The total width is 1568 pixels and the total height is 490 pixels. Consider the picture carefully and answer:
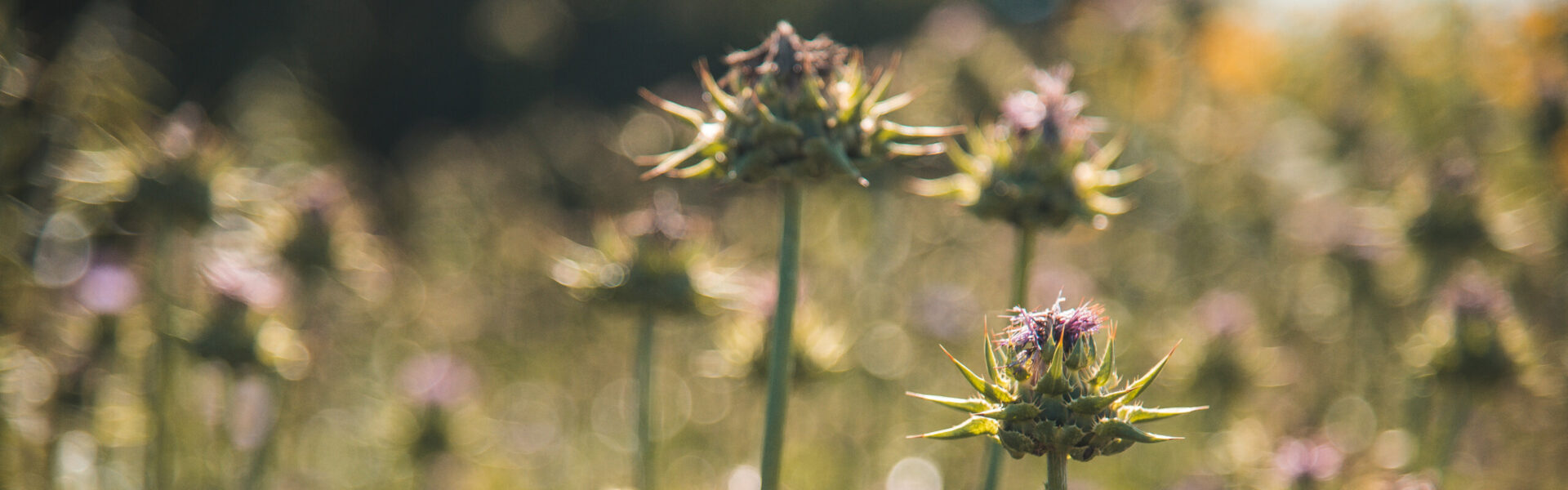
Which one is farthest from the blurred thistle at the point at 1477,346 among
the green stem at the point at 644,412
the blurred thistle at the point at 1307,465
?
the green stem at the point at 644,412

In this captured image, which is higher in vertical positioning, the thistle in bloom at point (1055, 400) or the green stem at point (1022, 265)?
the green stem at point (1022, 265)

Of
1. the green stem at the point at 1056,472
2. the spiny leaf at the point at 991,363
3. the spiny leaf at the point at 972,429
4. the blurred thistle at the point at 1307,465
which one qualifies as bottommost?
the green stem at the point at 1056,472

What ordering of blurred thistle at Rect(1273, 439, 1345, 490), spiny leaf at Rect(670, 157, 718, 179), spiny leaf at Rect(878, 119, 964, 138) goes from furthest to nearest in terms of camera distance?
1. blurred thistle at Rect(1273, 439, 1345, 490)
2. spiny leaf at Rect(670, 157, 718, 179)
3. spiny leaf at Rect(878, 119, 964, 138)

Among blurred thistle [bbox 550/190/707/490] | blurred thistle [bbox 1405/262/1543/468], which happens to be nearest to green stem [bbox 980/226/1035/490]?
blurred thistle [bbox 550/190/707/490]

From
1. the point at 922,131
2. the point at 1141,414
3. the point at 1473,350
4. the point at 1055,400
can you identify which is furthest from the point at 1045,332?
the point at 1473,350

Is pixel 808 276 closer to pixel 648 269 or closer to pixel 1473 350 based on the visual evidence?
pixel 648 269

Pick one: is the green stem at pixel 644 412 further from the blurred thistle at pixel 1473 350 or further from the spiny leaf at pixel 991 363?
the blurred thistle at pixel 1473 350

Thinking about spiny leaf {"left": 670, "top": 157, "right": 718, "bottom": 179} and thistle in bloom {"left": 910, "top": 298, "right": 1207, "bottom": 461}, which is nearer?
thistle in bloom {"left": 910, "top": 298, "right": 1207, "bottom": 461}

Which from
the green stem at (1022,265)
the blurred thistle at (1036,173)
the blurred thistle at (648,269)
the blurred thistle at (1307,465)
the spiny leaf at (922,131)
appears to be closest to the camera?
the spiny leaf at (922,131)

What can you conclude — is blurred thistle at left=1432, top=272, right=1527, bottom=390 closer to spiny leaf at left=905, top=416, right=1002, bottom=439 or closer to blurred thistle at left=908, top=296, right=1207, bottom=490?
blurred thistle at left=908, top=296, right=1207, bottom=490
